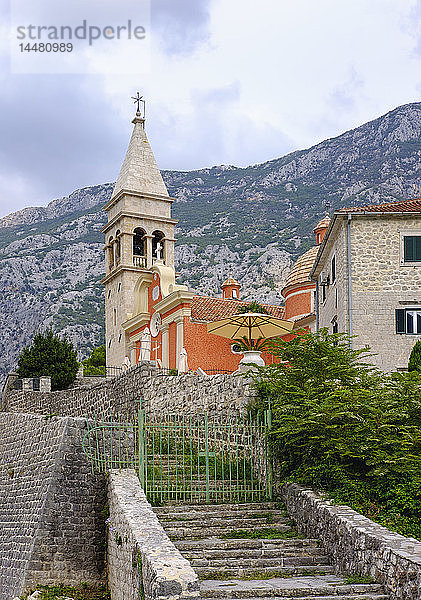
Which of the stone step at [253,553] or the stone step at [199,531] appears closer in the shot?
the stone step at [253,553]

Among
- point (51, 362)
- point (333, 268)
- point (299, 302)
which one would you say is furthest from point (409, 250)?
point (51, 362)

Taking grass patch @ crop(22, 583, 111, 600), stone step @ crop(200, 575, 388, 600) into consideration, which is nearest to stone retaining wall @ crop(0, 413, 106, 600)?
grass patch @ crop(22, 583, 111, 600)

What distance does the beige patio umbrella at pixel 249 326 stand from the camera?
2233cm

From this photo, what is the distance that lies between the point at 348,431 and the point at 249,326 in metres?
9.43

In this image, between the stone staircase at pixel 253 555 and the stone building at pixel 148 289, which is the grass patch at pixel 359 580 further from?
the stone building at pixel 148 289

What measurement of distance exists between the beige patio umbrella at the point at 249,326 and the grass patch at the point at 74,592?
30.8 feet

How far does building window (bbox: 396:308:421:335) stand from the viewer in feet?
79.8

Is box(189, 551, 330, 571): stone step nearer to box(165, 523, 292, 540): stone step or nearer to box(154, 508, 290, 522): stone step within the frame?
box(165, 523, 292, 540): stone step

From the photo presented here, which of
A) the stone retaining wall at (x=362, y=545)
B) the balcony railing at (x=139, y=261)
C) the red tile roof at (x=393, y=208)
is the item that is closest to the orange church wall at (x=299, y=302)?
the balcony railing at (x=139, y=261)

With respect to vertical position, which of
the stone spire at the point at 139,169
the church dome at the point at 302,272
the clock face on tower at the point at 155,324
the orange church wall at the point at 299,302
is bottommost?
the clock face on tower at the point at 155,324

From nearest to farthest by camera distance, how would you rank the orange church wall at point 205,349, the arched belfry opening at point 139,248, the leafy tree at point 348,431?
the leafy tree at point 348,431, the orange church wall at point 205,349, the arched belfry opening at point 139,248

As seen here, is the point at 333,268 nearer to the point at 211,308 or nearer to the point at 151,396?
the point at 211,308

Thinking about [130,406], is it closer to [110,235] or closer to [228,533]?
[228,533]

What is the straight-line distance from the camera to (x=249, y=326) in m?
22.4
